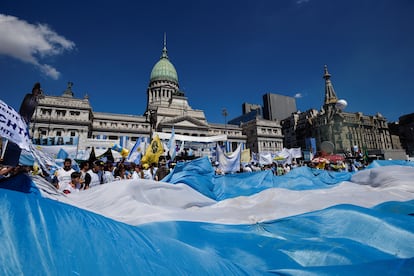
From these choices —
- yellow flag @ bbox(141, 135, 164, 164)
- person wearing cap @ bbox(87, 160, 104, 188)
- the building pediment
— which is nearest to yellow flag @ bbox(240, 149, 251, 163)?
yellow flag @ bbox(141, 135, 164, 164)

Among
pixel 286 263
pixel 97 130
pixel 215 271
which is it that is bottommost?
pixel 286 263

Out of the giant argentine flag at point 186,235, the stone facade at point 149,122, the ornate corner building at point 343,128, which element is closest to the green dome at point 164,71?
the stone facade at point 149,122

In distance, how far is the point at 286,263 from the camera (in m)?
2.31

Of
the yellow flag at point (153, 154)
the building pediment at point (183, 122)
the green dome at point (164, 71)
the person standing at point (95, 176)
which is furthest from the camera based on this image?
the green dome at point (164, 71)

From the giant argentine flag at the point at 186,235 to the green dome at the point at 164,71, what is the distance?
71.6 m

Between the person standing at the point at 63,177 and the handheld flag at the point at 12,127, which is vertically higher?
the handheld flag at the point at 12,127

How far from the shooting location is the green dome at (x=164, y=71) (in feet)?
235

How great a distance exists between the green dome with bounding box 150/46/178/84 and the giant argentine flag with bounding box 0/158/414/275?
71.6 metres

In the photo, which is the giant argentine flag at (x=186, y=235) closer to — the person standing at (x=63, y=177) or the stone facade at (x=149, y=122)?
the person standing at (x=63, y=177)

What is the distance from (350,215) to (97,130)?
184 ft

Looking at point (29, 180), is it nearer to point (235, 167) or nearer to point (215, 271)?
point (215, 271)

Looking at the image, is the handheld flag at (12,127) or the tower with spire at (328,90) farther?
the tower with spire at (328,90)

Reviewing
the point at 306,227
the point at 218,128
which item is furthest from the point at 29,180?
the point at 218,128

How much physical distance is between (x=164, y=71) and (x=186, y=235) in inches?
2948
